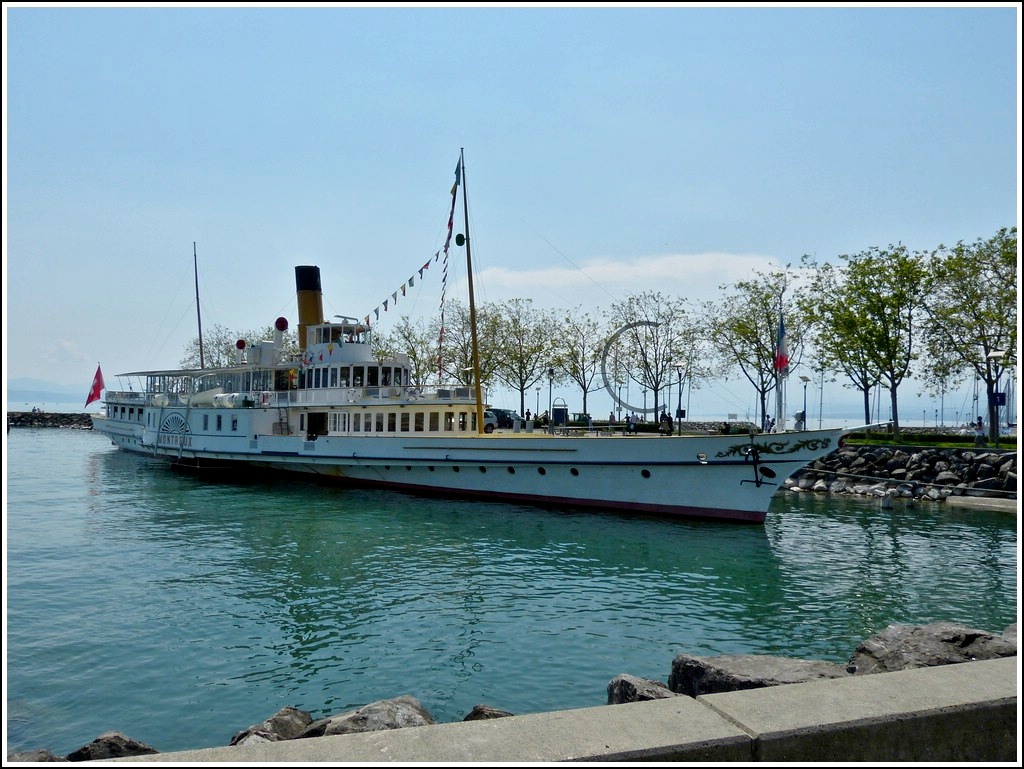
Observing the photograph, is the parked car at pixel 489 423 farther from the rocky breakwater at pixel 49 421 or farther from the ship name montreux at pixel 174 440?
the rocky breakwater at pixel 49 421

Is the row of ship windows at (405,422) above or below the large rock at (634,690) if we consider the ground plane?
above

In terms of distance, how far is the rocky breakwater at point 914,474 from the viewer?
29406 millimetres

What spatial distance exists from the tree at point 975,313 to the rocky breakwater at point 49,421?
88.2m

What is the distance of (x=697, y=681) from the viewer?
758 cm

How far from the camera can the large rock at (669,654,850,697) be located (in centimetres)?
699

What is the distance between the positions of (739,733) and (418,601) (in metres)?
10.6

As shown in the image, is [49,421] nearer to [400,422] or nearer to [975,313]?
[400,422]

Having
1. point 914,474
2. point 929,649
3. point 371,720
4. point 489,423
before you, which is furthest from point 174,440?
point 929,649

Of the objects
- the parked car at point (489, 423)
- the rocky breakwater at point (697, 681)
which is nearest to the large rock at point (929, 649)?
the rocky breakwater at point (697, 681)

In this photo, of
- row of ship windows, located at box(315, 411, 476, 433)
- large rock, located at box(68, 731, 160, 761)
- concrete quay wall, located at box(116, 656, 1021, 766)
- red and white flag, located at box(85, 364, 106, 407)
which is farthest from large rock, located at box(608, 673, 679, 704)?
red and white flag, located at box(85, 364, 106, 407)

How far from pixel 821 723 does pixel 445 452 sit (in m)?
23.6

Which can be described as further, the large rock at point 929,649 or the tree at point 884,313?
the tree at point 884,313

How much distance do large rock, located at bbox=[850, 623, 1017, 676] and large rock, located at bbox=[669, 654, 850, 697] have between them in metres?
0.52

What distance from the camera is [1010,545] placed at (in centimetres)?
2038
